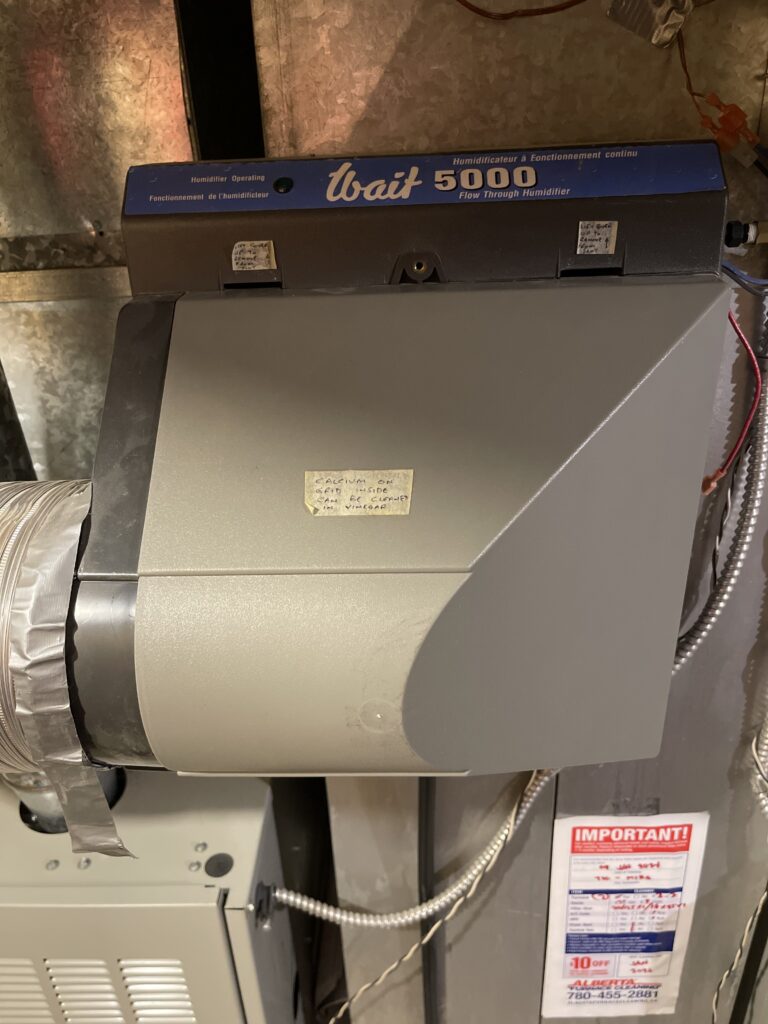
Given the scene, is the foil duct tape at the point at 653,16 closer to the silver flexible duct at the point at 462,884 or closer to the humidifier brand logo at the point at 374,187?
the humidifier brand logo at the point at 374,187

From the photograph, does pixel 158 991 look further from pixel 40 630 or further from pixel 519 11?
pixel 519 11

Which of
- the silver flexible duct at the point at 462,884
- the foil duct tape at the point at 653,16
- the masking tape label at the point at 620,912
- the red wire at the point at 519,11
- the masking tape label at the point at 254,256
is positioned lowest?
the masking tape label at the point at 620,912

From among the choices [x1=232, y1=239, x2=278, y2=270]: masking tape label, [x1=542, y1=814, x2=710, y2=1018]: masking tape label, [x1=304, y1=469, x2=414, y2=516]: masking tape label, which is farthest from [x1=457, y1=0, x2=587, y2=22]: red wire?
[x1=542, y1=814, x2=710, y2=1018]: masking tape label

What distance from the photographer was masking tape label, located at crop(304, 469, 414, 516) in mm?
569

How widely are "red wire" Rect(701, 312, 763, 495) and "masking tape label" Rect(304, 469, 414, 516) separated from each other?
368 millimetres

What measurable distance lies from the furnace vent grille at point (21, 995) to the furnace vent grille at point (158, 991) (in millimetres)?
108

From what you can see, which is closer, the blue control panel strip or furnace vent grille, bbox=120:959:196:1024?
the blue control panel strip

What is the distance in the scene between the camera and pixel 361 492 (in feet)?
1.88

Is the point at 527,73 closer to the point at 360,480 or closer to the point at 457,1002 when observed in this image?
the point at 360,480

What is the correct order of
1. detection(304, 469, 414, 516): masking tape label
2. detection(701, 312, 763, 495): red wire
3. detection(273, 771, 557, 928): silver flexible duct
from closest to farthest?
detection(304, 469, 414, 516): masking tape label → detection(701, 312, 763, 495): red wire → detection(273, 771, 557, 928): silver flexible duct

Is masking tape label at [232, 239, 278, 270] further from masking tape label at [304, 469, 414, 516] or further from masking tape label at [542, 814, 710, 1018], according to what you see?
masking tape label at [542, 814, 710, 1018]

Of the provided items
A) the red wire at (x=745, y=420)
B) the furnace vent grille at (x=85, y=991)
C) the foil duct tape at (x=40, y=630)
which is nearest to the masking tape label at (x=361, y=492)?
the foil duct tape at (x=40, y=630)

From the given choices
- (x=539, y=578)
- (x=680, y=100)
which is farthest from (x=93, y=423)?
(x=680, y=100)

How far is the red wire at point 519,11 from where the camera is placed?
33.9 inches
